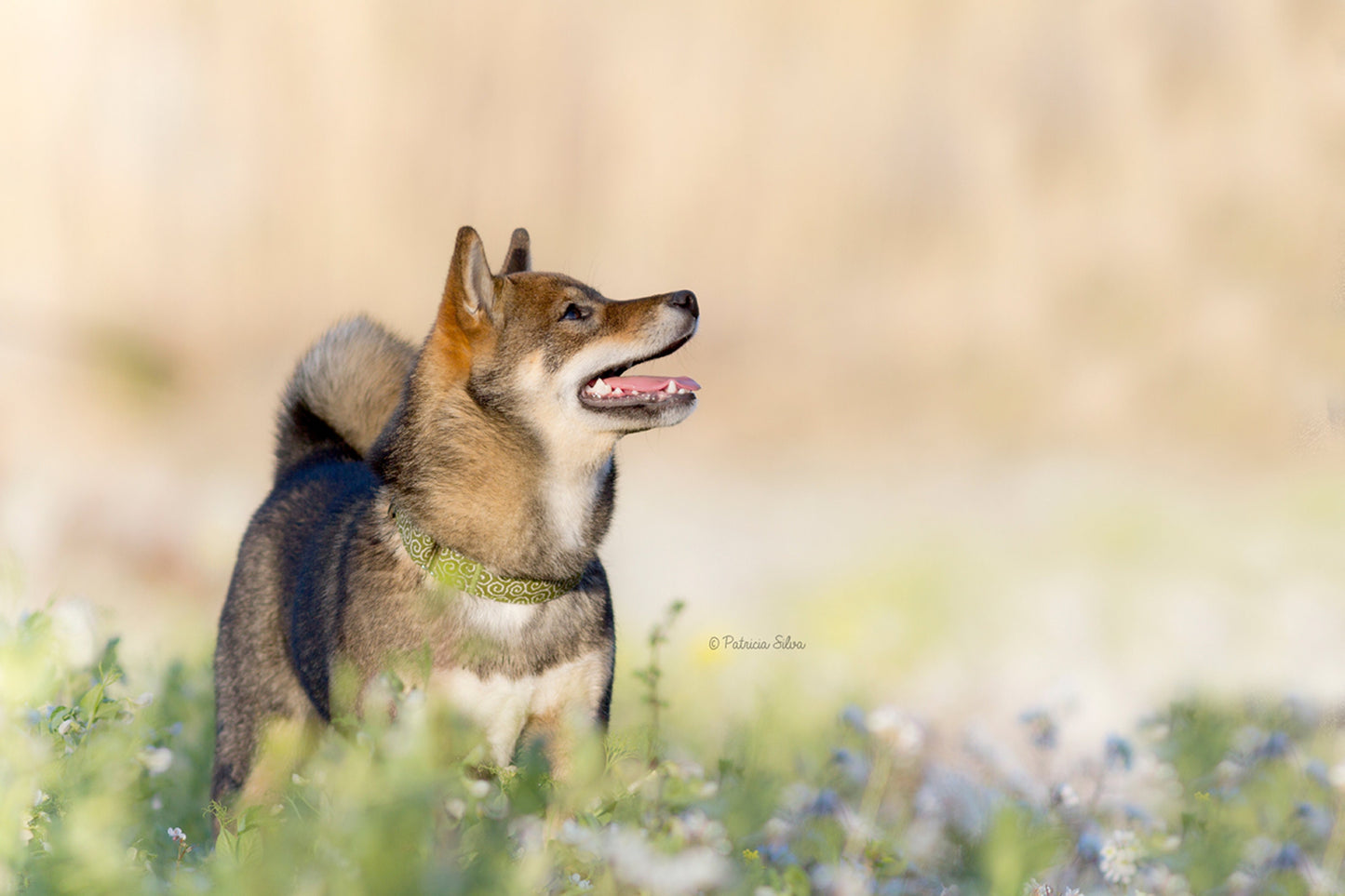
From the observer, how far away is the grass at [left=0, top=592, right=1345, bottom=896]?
67.1 inches

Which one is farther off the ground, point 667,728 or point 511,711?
point 511,711

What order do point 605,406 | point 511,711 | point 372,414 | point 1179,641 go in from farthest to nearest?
1. point 1179,641
2. point 372,414
3. point 605,406
4. point 511,711

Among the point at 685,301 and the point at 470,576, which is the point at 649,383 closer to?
the point at 685,301

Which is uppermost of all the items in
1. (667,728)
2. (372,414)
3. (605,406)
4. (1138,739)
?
(605,406)

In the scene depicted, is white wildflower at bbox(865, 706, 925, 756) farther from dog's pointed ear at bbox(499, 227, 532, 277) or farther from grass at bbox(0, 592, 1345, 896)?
dog's pointed ear at bbox(499, 227, 532, 277)

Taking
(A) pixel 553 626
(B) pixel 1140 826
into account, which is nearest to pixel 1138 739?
(B) pixel 1140 826

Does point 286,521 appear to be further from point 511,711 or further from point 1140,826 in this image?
point 1140,826

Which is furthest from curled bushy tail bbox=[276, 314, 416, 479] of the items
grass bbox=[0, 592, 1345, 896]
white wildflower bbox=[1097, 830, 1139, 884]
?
white wildflower bbox=[1097, 830, 1139, 884]

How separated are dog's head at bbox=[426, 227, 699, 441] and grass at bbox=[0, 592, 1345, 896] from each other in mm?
856

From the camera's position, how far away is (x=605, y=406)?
135 inches

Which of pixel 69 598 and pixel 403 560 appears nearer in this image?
pixel 69 598

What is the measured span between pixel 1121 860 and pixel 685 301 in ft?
6.13

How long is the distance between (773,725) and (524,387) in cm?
156

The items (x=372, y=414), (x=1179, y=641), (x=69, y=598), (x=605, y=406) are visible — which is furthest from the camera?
(x=1179, y=641)
